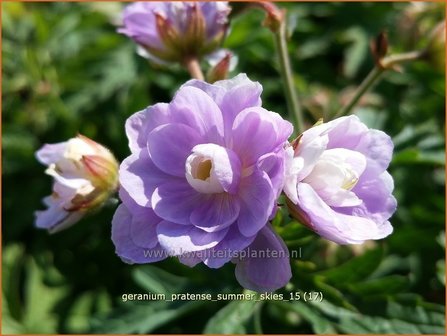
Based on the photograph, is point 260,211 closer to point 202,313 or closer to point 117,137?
point 202,313

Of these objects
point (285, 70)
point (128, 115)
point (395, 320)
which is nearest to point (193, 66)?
point (285, 70)

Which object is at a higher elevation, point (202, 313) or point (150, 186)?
point (150, 186)

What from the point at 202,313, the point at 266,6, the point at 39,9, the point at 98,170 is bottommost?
the point at 202,313

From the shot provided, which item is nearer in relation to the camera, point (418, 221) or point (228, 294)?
point (228, 294)

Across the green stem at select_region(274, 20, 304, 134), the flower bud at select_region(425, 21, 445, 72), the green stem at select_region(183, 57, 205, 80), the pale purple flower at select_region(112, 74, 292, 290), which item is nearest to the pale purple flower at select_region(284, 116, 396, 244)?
the pale purple flower at select_region(112, 74, 292, 290)

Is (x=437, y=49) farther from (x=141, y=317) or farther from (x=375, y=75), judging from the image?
(x=141, y=317)

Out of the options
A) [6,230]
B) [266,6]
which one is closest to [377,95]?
[266,6]
